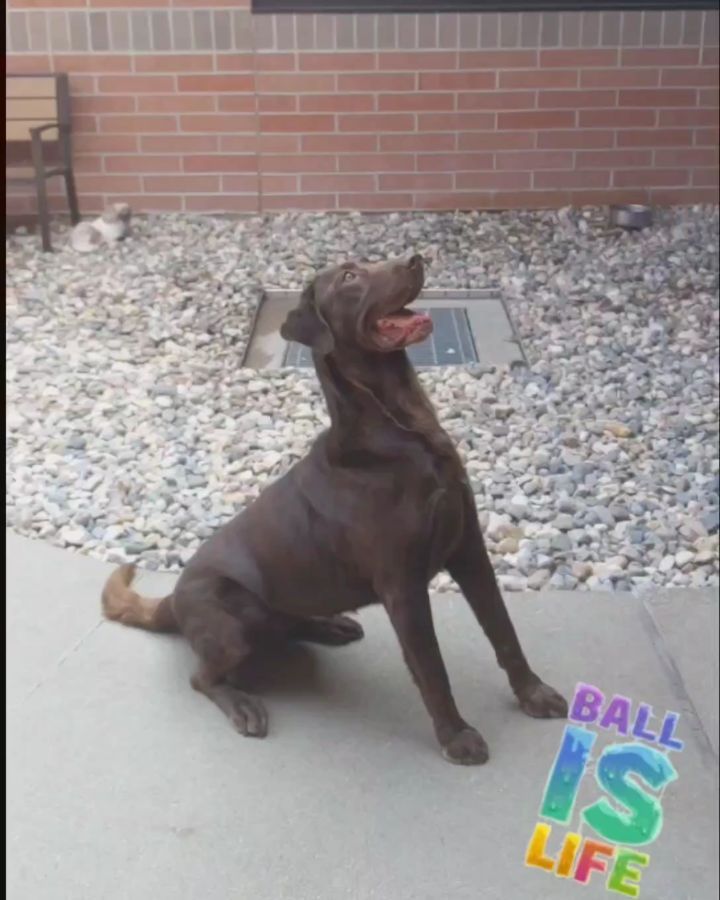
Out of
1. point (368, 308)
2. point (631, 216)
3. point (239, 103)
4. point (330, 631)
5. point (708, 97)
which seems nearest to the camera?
point (368, 308)

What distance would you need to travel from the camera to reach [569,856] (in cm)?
165

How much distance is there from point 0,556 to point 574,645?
116 centimetres

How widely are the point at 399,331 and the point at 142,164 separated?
4.48 ft

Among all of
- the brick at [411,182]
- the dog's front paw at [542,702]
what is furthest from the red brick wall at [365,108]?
the dog's front paw at [542,702]

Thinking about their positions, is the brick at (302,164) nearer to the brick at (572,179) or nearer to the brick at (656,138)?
the brick at (572,179)

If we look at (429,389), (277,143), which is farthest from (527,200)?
(277,143)

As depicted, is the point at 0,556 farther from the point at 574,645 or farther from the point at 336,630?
the point at 574,645

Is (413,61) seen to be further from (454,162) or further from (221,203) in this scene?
(221,203)

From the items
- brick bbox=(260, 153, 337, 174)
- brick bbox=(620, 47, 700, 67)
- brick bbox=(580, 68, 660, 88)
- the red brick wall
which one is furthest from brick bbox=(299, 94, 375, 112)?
brick bbox=(620, 47, 700, 67)

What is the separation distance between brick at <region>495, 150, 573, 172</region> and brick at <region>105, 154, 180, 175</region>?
777mm

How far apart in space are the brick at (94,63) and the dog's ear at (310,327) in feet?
2.80

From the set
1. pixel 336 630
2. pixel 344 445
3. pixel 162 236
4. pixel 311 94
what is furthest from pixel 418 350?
pixel 162 236

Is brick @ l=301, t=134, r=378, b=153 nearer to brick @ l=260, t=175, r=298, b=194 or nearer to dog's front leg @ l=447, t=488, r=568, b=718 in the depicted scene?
brick @ l=260, t=175, r=298, b=194

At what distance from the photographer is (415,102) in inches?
113
